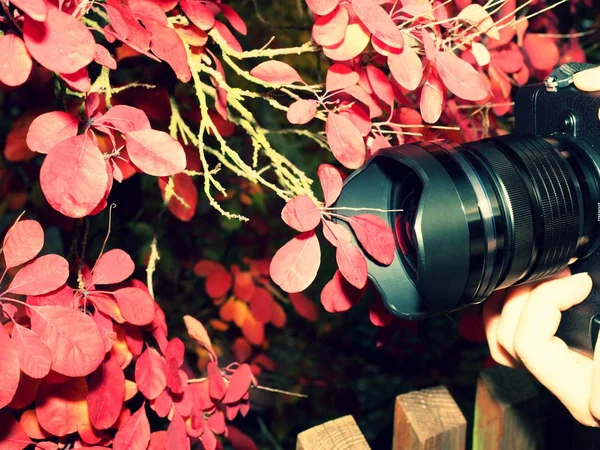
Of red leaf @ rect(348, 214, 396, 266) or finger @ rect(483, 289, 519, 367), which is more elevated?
red leaf @ rect(348, 214, 396, 266)

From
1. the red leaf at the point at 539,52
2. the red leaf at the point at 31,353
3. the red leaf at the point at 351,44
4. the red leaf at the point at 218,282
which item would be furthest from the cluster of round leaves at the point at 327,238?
the red leaf at the point at 218,282

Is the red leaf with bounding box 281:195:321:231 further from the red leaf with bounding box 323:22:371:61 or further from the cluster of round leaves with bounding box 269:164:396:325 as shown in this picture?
the red leaf with bounding box 323:22:371:61

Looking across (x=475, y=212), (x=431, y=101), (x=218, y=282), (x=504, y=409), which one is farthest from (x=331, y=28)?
(x=218, y=282)

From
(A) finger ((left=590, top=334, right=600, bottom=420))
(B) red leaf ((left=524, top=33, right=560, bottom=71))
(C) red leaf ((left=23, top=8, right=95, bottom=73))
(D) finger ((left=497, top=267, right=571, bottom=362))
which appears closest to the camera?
(C) red leaf ((left=23, top=8, right=95, bottom=73))

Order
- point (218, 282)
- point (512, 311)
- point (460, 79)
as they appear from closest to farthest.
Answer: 1. point (460, 79)
2. point (512, 311)
3. point (218, 282)

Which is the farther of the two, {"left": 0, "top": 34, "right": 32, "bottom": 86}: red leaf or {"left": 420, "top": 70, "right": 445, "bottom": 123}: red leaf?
{"left": 420, "top": 70, "right": 445, "bottom": 123}: red leaf

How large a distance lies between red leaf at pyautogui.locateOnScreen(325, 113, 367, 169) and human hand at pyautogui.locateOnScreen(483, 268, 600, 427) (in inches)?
13.1

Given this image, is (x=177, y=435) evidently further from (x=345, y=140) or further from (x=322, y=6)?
(x=322, y=6)

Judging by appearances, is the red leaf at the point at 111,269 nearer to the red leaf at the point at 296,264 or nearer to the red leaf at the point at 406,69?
the red leaf at the point at 296,264

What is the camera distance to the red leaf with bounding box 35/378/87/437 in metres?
0.72

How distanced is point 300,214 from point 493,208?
0.81ft

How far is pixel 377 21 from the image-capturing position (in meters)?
0.68

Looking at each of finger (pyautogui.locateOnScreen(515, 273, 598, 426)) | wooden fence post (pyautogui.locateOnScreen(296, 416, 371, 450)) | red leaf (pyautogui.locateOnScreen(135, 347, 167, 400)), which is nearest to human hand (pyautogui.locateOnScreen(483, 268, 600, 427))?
finger (pyautogui.locateOnScreen(515, 273, 598, 426))

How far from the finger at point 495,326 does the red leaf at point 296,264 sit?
36cm
